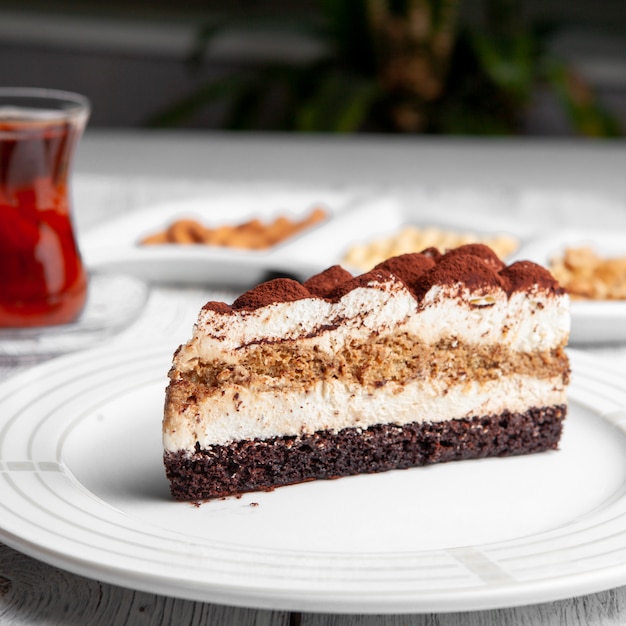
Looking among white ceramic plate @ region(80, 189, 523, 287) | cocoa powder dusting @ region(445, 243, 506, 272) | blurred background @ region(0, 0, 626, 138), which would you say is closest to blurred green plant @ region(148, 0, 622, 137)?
blurred background @ region(0, 0, 626, 138)

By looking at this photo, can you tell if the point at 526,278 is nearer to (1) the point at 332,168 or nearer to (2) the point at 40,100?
(2) the point at 40,100

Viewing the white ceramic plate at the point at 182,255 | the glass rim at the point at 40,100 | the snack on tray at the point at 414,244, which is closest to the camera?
the glass rim at the point at 40,100

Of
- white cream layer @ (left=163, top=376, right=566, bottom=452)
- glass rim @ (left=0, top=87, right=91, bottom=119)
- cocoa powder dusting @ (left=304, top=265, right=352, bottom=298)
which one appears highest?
cocoa powder dusting @ (left=304, top=265, right=352, bottom=298)

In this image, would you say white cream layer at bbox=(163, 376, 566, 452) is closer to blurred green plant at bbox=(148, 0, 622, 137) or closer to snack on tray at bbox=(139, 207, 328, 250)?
snack on tray at bbox=(139, 207, 328, 250)

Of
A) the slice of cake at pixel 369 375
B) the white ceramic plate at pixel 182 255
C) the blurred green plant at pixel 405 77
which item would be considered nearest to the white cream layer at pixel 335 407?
the slice of cake at pixel 369 375

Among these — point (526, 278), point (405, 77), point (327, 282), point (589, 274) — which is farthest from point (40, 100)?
point (405, 77)

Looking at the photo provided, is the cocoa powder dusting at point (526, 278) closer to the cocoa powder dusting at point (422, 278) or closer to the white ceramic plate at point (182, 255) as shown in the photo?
the cocoa powder dusting at point (422, 278)
